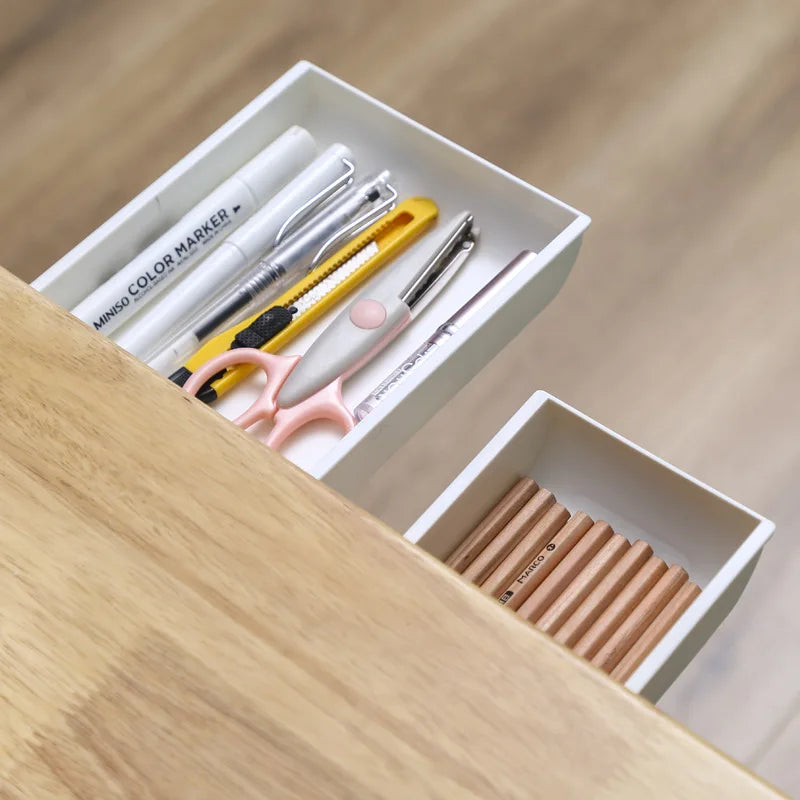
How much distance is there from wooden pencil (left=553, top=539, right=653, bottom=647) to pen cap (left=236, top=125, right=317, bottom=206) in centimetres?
25

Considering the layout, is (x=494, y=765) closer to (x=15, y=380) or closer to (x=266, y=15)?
(x=15, y=380)

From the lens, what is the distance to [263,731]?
5.3 inches

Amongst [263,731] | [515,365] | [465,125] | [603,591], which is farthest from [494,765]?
[465,125]

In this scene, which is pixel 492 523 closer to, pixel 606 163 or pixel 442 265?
pixel 442 265

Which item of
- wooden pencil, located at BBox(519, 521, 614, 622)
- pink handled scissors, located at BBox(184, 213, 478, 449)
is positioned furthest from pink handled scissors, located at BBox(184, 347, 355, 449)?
wooden pencil, located at BBox(519, 521, 614, 622)

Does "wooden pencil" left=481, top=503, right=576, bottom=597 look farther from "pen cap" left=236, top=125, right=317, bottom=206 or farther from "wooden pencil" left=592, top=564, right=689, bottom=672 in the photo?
"pen cap" left=236, top=125, right=317, bottom=206

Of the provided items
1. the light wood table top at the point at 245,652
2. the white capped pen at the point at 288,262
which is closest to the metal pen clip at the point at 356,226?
the white capped pen at the point at 288,262

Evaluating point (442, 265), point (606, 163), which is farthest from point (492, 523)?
point (606, 163)

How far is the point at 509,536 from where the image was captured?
51 cm

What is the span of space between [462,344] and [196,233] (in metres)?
0.15

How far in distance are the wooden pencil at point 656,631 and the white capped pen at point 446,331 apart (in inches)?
5.6

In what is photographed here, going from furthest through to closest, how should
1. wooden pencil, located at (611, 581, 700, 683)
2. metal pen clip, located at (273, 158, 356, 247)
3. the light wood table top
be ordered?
metal pen clip, located at (273, 158, 356, 247)
wooden pencil, located at (611, 581, 700, 683)
the light wood table top

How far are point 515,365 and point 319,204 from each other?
0.43ft

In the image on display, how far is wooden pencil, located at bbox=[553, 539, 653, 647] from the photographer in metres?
0.48
